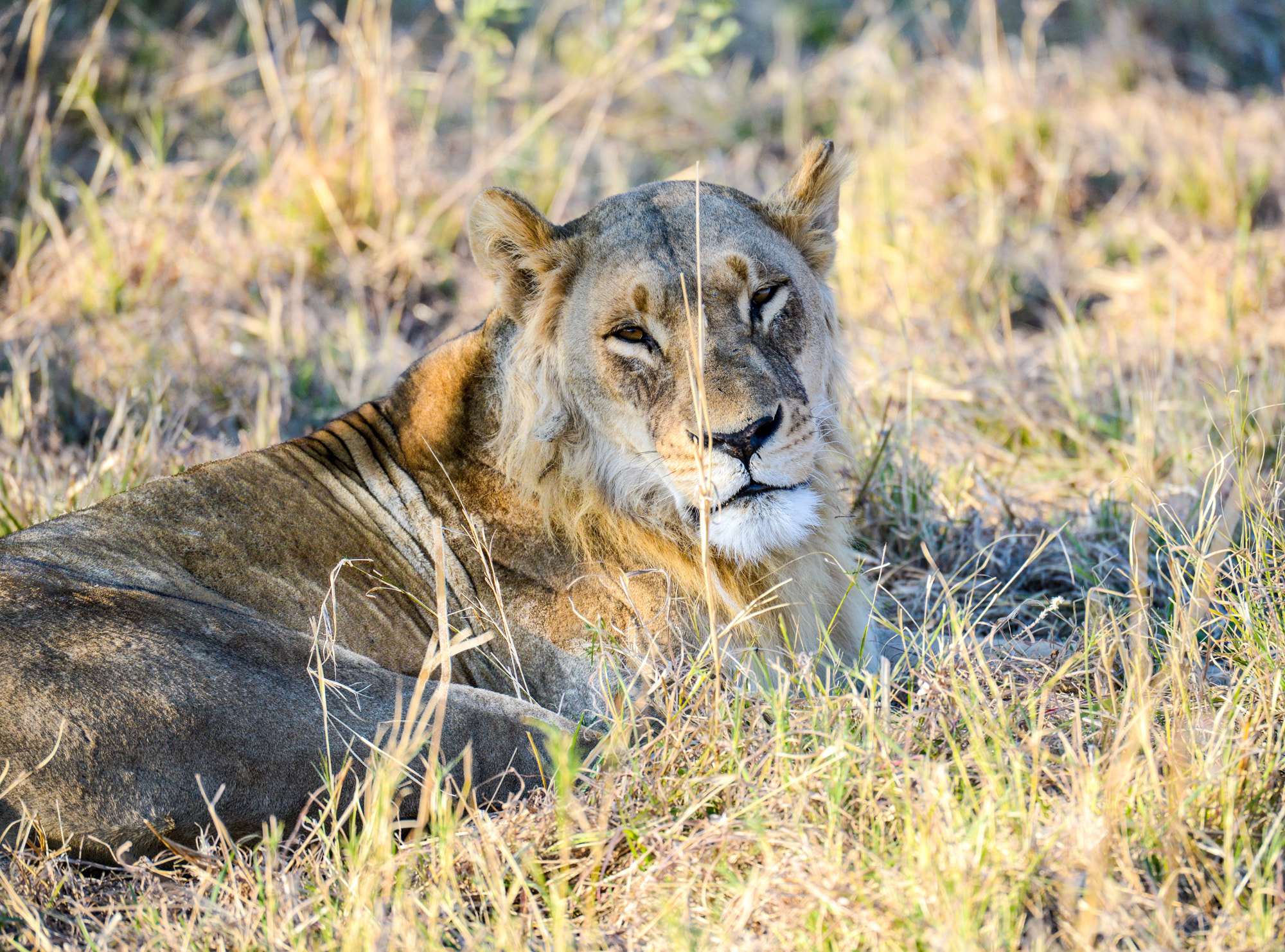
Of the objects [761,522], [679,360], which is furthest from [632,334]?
[761,522]

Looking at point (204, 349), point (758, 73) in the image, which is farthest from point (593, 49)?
point (204, 349)

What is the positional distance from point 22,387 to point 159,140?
3372 mm

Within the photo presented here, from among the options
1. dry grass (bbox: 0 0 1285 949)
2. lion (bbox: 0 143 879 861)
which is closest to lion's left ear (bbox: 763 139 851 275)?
lion (bbox: 0 143 879 861)

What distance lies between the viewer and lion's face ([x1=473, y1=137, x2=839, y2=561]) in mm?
3076

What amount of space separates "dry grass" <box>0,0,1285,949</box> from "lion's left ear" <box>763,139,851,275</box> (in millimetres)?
309

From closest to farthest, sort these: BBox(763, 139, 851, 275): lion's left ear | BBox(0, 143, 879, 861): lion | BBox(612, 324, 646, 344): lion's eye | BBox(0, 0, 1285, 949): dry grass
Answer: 1. BBox(0, 0, 1285, 949): dry grass
2. BBox(0, 143, 879, 861): lion
3. BBox(612, 324, 646, 344): lion's eye
4. BBox(763, 139, 851, 275): lion's left ear

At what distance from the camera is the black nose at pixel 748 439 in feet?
9.82

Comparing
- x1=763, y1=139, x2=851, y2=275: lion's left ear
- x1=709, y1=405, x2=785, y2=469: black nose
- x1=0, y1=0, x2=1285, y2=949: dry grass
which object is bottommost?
x1=0, y1=0, x2=1285, y2=949: dry grass

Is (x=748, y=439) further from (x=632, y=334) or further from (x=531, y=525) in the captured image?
(x=531, y=525)

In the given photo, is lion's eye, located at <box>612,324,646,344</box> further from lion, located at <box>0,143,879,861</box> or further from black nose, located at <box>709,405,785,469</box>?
black nose, located at <box>709,405,785,469</box>

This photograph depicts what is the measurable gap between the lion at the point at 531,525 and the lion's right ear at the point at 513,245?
1 cm

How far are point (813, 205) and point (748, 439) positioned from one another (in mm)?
1023

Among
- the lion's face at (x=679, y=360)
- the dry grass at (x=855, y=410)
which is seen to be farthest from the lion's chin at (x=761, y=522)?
the dry grass at (x=855, y=410)

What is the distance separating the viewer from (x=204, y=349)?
636cm
